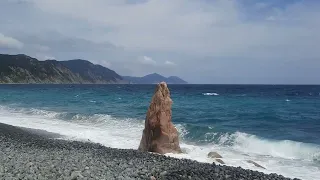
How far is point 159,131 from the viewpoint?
17.5 meters

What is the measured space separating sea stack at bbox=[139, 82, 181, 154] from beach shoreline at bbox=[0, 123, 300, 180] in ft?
5.58

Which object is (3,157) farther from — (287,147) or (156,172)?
(287,147)

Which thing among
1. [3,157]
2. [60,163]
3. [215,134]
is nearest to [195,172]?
[60,163]

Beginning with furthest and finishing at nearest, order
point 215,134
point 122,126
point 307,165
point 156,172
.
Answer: point 122,126
point 215,134
point 307,165
point 156,172

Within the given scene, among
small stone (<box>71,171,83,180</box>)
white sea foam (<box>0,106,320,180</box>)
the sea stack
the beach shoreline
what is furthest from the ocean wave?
small stone (<box>71,171,83,180</box>)

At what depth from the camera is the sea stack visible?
1741 cm

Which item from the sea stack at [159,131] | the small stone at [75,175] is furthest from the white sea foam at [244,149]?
the small stone at [75,175]

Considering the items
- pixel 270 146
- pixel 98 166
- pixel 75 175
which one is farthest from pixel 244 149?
pixel 75 175

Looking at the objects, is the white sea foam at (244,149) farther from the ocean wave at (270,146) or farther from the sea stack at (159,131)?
the sea stack at (159,131)

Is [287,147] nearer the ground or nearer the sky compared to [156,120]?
nearer the ground

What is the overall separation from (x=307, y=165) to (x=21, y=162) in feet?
38.6

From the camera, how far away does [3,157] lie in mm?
13570

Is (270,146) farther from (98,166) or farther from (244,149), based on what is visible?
(98,166)

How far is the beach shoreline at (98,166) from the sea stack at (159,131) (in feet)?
5.58
